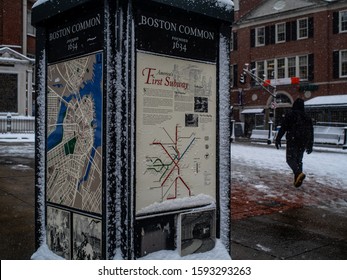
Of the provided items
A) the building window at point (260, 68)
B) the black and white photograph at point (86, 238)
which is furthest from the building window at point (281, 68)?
the black and white photograph at point (86, 238)

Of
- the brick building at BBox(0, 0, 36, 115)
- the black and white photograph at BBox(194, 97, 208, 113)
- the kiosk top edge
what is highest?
the brick building at BBox(0, 0, 36, 115)

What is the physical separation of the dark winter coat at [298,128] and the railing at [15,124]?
16.2m

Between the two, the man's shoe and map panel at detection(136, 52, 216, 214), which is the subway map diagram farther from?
the man's shoe

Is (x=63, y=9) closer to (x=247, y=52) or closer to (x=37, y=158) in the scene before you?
(x=37, y=158)

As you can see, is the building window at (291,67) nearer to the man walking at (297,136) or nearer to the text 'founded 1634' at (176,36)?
the man walking at (297,136)

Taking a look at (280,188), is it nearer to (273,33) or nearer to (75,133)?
(75,133)

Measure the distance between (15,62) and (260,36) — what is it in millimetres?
22042

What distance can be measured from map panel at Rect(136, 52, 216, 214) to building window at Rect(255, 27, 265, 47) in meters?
35.4

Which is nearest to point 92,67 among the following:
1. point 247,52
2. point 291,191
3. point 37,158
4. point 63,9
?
point 63,9

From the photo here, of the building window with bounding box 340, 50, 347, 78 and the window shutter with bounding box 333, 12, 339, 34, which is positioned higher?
the window shutter with bounding box 333, 12, 339, 34

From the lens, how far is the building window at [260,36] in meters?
36.8

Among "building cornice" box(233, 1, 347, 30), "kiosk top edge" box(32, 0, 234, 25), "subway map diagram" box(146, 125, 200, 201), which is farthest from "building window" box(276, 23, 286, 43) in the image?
"subway map diagram" box(146, 125, 200, 201)

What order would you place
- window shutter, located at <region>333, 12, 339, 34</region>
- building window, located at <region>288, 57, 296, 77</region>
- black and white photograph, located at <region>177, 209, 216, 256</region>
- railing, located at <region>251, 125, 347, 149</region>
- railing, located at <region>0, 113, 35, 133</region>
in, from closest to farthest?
1. black and white photograph, located at <region>177, 209, 216, 256</region>
2. railing, located at <region>0, 113, 35, 133</region>
3. railing, located at <region>251, 125, 347, 149</region>
4. window shutter, located at <region>333, 12, 339, 34</region>
5. building window, located at <region>288, 57, 296, 77</region>

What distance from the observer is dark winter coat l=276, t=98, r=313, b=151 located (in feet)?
27.2
